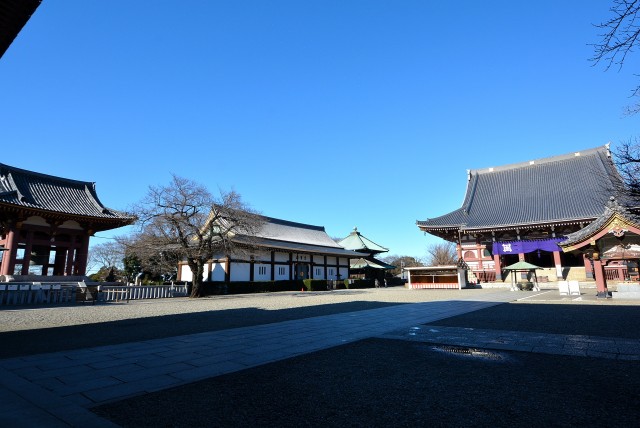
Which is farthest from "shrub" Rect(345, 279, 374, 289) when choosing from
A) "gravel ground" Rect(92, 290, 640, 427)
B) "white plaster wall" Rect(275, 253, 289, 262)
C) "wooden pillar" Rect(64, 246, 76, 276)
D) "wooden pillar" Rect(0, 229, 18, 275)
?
"gravel ground" Rect(92, 290, 640, 427)

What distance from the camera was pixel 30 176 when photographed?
23203 millimetres

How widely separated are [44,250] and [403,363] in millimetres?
27322

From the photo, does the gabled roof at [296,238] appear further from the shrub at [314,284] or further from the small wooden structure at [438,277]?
the small wooden structure at [438,277]

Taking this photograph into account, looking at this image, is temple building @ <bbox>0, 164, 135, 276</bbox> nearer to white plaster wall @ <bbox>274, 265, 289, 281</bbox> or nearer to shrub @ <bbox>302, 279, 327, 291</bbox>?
white plaster wall @ <bbox>274, 265, 289, 281</bbox>

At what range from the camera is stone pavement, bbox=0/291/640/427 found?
11.1ft

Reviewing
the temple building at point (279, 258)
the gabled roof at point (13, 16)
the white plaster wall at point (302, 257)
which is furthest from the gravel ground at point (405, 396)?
the white plaster wall at point (302, 257)

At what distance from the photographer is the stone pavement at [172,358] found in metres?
3.39

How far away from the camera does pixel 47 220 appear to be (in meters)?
21.6

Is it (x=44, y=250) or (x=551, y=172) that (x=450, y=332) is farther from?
(x=551, y=172)

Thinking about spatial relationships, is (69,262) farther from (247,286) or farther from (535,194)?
(535,194)

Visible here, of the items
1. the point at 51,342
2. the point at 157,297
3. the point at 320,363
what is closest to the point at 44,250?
the point at 157,297

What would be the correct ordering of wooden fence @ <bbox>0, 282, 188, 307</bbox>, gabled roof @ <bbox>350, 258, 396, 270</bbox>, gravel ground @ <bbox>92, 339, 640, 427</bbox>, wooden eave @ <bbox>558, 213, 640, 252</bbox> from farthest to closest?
1. gabled roof @ <bbox>350, 258, 396, 270</bbox>
2. wooden fence @ <bbox>0, 282, 188, 307</bbox>
3. wooden eave @ <bbox>558, 213, 640, 252</bbox>
4. gravel ground @ <bbox>92, 339, 640, 427</bbox>

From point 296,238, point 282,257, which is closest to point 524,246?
point 282,257

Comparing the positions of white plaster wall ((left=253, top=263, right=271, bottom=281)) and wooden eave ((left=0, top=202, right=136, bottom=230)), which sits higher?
wooden eave ((left=0, top=202, right=136, bottom=230))
